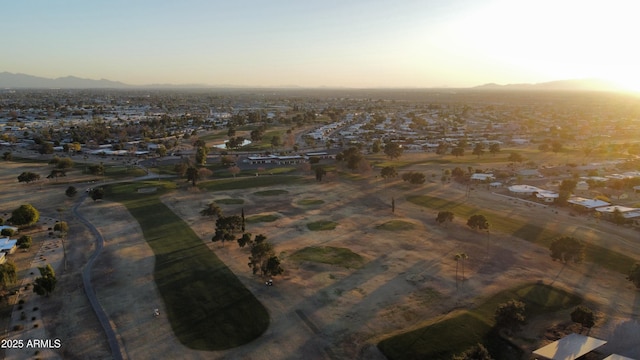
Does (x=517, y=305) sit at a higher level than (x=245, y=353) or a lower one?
higher

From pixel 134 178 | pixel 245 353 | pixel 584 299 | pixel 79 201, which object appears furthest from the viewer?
pixel 134 178

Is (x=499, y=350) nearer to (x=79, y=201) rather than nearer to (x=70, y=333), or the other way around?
(x=70, y=333)

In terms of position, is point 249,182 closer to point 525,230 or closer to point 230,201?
point 230,201

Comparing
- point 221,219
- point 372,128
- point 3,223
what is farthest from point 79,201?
point 372,128

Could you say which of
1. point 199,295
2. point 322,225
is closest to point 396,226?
point 322,225

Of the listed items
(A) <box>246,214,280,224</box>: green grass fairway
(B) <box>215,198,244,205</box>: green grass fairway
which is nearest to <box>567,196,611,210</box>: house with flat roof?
(A) <box>246,214,280,224</box>: green grass fairway

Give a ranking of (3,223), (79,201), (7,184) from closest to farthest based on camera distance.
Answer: (3,223), (79,201), (7,184)

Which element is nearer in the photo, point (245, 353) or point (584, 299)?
point (245, 353)
